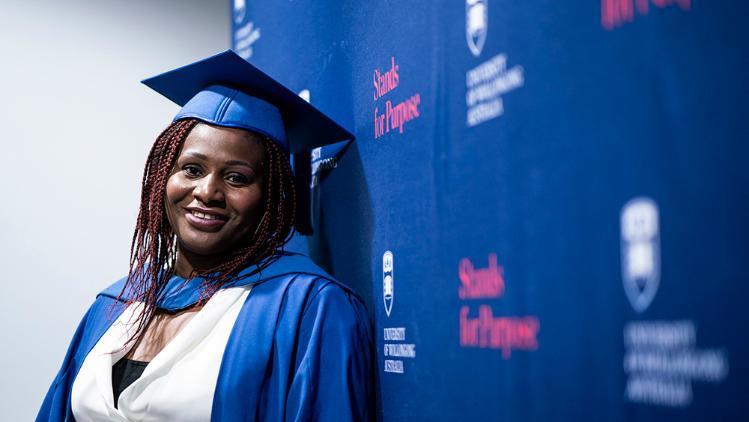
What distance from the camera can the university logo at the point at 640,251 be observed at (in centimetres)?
91

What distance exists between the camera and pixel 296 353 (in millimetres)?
1446

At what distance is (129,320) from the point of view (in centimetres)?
161

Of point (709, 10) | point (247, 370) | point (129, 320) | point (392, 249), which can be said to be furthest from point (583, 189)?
point (129, 320)

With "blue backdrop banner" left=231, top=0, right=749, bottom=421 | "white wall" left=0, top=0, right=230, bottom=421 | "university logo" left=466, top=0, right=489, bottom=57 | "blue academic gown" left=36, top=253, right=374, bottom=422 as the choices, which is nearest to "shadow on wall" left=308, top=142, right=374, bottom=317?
"blue backdrop banner" left=231, top=0, right=749, bottom=421

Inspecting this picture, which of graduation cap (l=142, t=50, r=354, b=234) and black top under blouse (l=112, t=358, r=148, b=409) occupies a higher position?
graduation cap (l=142, t=50, r=354, b=234)

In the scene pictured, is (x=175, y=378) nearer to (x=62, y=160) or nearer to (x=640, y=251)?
(x=640, y=251)

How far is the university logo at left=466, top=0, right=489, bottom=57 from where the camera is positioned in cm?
125

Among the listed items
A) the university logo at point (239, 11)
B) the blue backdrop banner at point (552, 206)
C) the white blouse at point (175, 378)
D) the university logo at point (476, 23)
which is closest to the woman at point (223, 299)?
the white blouse at point (175, 378)

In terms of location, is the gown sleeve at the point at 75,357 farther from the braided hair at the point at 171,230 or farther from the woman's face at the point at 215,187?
the woman's face at the point at 215,187

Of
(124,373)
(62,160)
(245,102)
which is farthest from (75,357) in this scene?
(62,160)

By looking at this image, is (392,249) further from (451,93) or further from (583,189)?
(583,189)

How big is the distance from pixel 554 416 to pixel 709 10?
548 mm

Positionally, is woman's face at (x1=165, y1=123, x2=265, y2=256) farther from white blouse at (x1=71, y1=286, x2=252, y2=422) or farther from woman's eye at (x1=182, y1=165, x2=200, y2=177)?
white blouse at (x1=71, y1=286, x2=252, y2=422)

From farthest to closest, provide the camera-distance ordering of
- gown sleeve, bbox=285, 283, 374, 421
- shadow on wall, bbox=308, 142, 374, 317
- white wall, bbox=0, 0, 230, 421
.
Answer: white wall, bbox=0, 0, 230, 421 < shadow on wall, bbox=308, 142, 374, 317 < gown sleeve, bbox=285, 283, 374, 421
